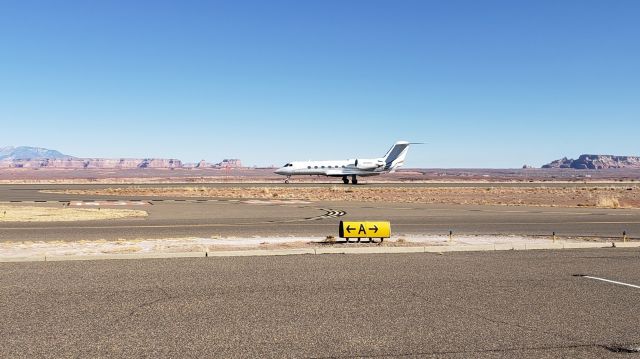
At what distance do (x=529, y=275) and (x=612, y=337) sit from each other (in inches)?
177

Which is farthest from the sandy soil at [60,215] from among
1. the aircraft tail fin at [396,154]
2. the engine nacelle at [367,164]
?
the aircraft tail fin at [396,154]

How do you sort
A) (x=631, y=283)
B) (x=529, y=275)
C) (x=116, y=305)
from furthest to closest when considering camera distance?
(x=529, y=275) → (x=631, y=283) → (x=116, y=305)

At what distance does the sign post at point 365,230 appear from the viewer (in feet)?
53.4

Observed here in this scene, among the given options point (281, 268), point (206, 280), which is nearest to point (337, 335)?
point (206, 280)

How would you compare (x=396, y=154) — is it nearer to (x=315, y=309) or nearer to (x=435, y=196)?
(x=435, y=196)

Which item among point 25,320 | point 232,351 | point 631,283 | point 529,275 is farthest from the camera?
point 529,275

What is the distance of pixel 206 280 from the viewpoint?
10680 mm

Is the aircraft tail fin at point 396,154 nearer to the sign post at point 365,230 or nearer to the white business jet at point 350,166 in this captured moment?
the white business jet at point 350,166

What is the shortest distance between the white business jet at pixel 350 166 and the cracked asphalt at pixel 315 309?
62286 millimetres

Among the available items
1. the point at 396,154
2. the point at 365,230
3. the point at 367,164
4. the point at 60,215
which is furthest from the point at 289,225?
the point at 396,154

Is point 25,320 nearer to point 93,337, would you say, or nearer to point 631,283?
point 93,337

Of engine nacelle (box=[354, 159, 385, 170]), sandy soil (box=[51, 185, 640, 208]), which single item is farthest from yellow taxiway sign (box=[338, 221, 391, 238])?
engine nacelle (box=[354, 159, 385, 170])

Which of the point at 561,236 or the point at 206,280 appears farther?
the point at 561,236

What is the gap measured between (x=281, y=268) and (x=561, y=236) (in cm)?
1207
